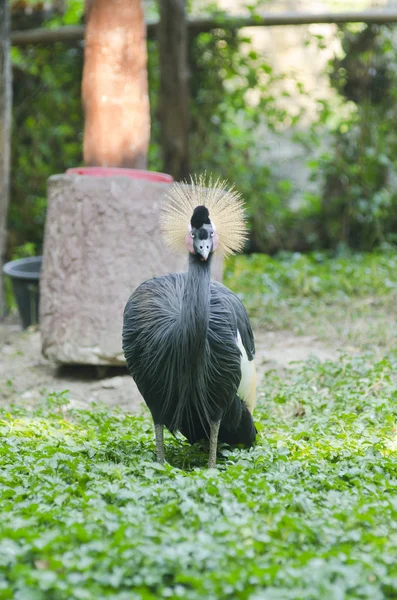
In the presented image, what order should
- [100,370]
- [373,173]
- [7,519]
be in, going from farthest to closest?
[373,173]
[100,370]
[7,519]

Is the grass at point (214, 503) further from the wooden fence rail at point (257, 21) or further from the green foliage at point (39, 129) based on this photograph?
the green foliage at point (39, 129)

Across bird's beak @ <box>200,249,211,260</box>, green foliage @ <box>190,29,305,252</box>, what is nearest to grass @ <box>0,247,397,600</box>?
bird's beak @ <box>200,249,211,260</box>

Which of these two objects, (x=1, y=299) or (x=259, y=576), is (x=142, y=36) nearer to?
(x=1, y=299)

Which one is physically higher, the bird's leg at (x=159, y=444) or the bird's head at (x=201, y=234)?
the bird's head at (x=201, y=234)

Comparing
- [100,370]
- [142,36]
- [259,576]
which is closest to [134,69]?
[142,36]

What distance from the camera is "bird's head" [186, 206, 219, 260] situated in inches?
132

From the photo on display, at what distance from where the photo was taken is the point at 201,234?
336 centimetres

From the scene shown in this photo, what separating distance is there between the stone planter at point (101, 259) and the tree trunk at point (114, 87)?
19.6 inches

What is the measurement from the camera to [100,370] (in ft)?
18.7

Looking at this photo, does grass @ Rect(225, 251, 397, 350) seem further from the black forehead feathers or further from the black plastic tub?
the black forehead feathers

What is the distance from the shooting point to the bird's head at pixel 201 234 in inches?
132

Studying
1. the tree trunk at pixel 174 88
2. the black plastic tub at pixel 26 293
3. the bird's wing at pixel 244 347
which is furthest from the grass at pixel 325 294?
the bird's wing at pixel 244 347

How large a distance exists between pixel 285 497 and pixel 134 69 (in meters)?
4.13

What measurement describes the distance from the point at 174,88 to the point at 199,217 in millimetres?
6113
